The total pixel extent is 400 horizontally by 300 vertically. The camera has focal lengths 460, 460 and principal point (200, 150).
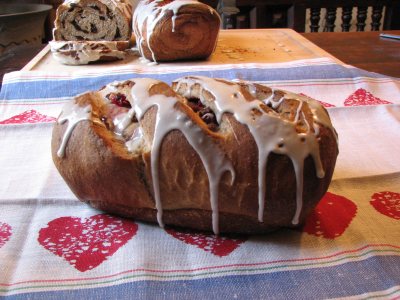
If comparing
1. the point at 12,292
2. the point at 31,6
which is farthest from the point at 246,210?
the point at 31,6

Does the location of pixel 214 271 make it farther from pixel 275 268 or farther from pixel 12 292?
pixel 12 292

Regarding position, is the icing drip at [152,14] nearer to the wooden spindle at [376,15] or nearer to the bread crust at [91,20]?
the bread crust at [91,20]

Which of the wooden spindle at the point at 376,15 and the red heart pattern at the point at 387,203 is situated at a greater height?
the red heart pattern at the point at 387,203

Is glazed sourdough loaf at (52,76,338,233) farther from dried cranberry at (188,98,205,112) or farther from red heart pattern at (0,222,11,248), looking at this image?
red heart pattern at (0,222,11,248)

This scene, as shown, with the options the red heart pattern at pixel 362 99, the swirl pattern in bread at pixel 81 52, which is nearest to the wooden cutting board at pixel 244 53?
the swirl pattern in bread at pixel 81 52

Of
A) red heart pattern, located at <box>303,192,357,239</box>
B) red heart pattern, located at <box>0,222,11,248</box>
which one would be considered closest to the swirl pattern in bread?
red heart pattern, located at <box>0,222,11,248</box>

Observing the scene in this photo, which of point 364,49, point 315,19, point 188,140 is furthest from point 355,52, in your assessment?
point 188,140
